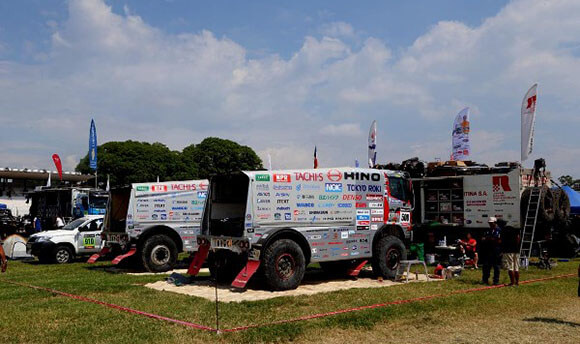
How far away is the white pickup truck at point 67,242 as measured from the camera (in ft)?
61.2

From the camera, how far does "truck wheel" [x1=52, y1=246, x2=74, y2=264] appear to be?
1872cm

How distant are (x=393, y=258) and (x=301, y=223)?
3069mm

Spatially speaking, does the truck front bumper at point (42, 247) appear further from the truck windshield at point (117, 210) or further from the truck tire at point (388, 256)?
the truck tire at point (388, 256)

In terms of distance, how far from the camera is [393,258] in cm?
1355

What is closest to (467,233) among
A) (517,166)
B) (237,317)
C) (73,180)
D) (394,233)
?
(517,166)

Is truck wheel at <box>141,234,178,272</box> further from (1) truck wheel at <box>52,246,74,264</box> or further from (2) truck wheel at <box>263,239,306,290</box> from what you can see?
(2) truck wheel at <box>263,239,306,290</box>

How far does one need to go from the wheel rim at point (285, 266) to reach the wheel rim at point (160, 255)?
5576mm

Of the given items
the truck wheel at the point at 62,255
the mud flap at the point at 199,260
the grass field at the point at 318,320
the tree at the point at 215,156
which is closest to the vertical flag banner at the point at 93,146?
the truck wheel at the point at 62,255

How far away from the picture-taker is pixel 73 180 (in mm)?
58531

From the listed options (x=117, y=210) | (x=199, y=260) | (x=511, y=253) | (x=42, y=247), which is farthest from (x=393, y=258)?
(x=42, y=247)

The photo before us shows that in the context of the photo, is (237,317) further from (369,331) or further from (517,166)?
(517,166)

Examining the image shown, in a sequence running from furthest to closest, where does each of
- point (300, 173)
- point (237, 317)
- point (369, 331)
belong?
point (300, 173) < point (237, 317) < point (369, 331)

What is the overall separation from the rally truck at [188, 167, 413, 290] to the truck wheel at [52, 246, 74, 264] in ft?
27.3

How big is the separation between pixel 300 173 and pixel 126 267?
7.57 m
